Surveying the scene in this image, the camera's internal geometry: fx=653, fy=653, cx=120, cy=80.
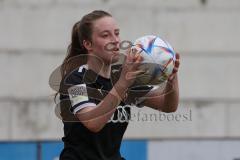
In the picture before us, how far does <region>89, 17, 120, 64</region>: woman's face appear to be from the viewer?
106 inches

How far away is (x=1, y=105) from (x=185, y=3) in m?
1.79

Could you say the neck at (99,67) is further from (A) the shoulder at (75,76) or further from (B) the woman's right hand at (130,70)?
(B) the woman's right hand at (130,70)

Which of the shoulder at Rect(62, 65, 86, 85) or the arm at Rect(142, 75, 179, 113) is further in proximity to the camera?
the arm at Rect(142, 75, 179, 113)

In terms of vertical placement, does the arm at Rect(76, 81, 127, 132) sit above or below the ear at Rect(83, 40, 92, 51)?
below

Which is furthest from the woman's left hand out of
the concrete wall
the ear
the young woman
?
the concrete wall

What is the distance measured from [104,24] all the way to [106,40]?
7cm

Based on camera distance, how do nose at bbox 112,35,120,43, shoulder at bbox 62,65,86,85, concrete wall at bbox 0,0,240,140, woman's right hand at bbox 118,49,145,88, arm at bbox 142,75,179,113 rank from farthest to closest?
concrete wall at bbox 0,0,240,140 → arm at bbox 142,75,179,113 → shoulder at bbox 62,65,86,85 → nose at bbox 112,35,120,43 → woman's right hand at bbox 118,49,145,88

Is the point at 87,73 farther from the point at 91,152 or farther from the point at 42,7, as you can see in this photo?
the point at 42,7

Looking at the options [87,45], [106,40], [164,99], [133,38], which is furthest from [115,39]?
[133,38]

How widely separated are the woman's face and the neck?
38mm

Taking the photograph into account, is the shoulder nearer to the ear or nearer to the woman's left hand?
the ear

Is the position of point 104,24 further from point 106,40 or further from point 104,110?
point 104,110

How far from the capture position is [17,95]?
5535 mm

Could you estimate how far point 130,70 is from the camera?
8.14ft
